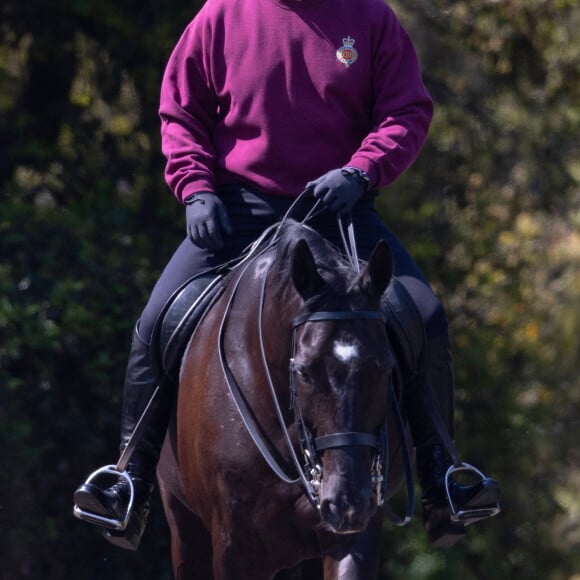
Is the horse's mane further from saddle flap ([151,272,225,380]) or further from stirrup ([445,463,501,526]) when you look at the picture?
stirrup ([445,463,501,526])

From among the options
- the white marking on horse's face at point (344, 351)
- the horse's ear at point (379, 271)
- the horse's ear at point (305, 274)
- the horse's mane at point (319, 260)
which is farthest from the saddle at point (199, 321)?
the white marking on horse's face at point (344, 351)

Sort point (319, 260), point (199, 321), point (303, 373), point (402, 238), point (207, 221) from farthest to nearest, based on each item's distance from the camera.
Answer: point (402, 238) → point (199, 321) → point (207, 221) → point (319, 260) → point (303, 373)

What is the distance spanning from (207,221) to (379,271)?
0.80 m

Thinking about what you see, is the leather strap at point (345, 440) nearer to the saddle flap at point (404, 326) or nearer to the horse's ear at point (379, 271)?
the horse's ear at point (379, 271)

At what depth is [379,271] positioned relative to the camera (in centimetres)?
404

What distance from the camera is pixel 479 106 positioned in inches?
357

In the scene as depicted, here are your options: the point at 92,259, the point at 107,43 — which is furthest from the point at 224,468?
the point at 107,43

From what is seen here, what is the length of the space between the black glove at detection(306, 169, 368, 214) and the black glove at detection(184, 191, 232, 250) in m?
0.35

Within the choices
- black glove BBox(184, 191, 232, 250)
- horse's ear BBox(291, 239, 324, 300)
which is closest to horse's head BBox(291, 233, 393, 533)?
horse's ear BBox(291, 239, 324, 300)

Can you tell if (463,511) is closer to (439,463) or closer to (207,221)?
(439,463)

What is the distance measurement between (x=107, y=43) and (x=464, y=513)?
515 centimetres

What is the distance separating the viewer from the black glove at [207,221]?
4.60m

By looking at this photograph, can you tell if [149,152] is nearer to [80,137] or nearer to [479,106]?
[80,137]

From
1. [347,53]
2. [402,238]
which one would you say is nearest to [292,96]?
[347,53]
